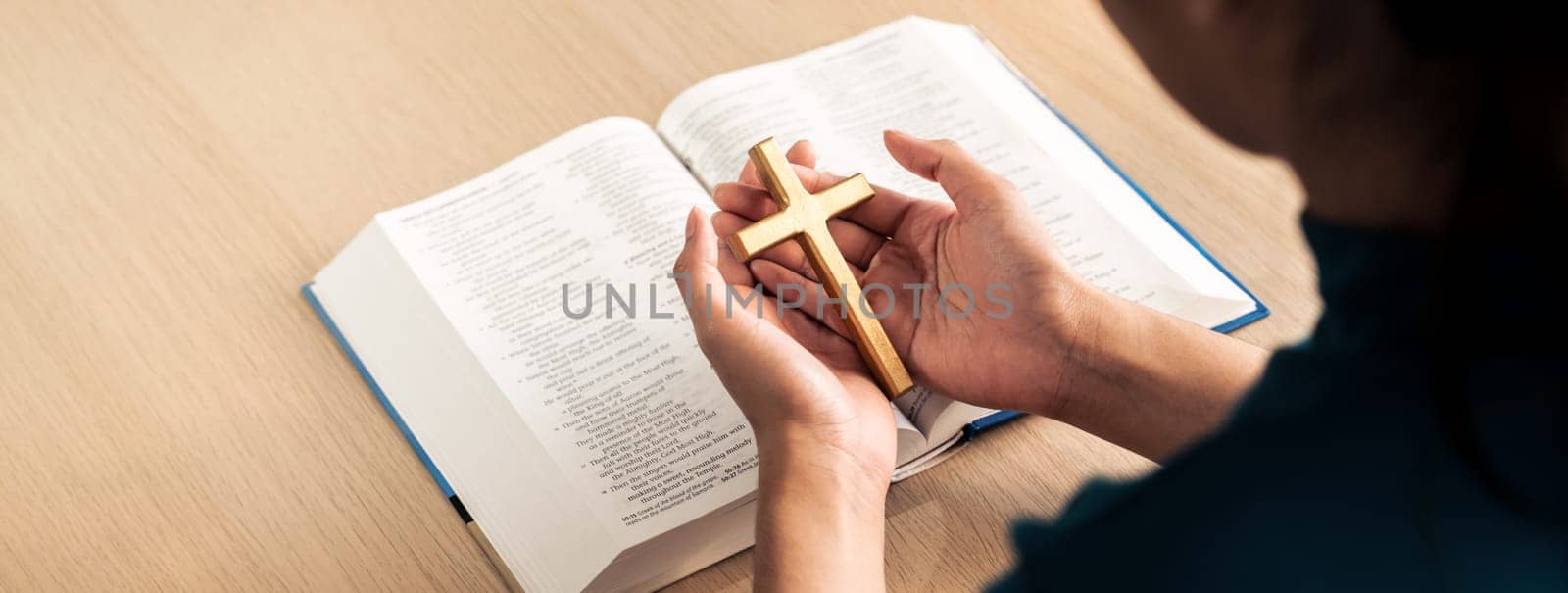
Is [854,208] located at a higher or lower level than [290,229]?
lower

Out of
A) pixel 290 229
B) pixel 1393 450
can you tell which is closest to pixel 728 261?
pixel 290 229

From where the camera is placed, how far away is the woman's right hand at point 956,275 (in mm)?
891

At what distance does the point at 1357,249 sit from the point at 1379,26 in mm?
111

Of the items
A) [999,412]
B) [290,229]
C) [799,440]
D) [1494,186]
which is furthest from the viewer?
[290,229]

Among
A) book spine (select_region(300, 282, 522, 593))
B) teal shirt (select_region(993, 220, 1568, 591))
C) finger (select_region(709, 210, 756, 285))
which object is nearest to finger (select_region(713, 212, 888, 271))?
finger (select_region(709, 210, 756, 285))

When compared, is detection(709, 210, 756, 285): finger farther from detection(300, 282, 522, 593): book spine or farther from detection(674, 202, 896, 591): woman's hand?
detection(300, 282, 522, 593): book spine

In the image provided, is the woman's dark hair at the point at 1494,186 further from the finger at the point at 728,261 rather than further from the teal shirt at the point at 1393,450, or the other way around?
the finger at the point at 728,261

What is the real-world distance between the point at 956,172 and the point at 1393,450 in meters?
0.48

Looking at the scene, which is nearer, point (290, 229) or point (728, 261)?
point (728, 261)

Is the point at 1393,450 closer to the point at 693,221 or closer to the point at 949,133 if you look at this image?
the point at 693,221

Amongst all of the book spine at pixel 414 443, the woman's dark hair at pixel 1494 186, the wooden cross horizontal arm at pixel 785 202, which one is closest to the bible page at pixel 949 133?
the wooden cross horizontal arm at pixel 785 202

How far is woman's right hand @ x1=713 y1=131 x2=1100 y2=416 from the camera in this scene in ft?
2.92

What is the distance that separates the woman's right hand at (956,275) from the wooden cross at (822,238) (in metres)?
0.02

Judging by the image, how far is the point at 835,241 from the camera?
40.3 inches
